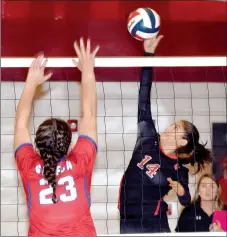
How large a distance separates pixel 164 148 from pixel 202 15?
216 cm

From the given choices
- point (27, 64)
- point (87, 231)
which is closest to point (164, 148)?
point (27, 64)

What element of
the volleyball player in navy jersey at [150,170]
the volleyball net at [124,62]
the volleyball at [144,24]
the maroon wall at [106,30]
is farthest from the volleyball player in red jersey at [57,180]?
the maroon wall at [106,30]

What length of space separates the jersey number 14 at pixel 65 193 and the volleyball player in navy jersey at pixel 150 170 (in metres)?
1.21

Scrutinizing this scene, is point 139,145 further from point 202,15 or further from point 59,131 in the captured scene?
point 202,15

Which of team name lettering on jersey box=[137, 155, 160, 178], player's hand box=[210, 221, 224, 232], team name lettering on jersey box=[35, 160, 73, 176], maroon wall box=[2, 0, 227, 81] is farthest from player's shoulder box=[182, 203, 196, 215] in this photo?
team name lettering on jersey box=[35, 160, 73, 176]

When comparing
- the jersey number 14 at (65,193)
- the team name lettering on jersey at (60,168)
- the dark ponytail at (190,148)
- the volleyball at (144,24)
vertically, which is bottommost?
the jersey number 14 at (65,193)

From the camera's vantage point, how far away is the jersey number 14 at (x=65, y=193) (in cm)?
302

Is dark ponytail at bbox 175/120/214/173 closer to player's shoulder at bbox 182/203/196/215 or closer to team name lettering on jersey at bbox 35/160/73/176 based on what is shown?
player's shoulder at bbox 182/203/196/215

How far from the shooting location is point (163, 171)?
4.27m

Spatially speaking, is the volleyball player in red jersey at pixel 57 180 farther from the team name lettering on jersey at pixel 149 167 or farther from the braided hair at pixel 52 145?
the team name lettering on jersey at pixel 149 167

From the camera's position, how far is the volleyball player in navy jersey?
13.8 feet

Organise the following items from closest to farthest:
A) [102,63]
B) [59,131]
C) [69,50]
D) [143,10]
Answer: [59,131] → [102,63] → [143,10] → [69,50]

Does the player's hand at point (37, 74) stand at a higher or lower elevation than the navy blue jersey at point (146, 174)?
higher

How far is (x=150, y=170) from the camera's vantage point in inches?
166
